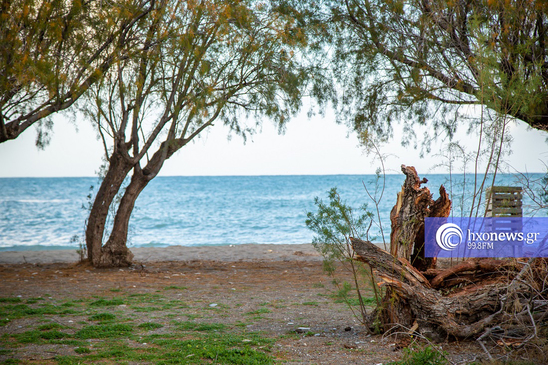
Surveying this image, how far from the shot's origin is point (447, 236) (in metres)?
5.01

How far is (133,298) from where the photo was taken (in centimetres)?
684

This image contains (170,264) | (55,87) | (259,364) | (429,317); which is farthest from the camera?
(170,264)

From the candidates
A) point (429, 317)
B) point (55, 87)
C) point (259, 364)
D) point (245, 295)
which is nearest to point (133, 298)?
point (245, 295)

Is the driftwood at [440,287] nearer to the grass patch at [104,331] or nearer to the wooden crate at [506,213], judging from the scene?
the wooden crate at [506,213]

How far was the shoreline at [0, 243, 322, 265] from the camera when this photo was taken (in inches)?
444

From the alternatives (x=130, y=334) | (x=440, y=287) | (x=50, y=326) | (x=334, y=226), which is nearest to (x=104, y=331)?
(x=130, y=334)

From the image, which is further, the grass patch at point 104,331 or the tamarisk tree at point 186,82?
the tamarisk tree at point 186,82

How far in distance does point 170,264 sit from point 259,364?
7.15 m

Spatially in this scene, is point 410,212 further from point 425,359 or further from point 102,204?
point 102,204

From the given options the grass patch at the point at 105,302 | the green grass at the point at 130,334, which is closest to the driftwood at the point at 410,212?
the green grass at the point at 130,334

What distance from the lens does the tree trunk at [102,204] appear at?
9438mm

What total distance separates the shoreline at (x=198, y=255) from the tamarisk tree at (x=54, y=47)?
15.0 feet

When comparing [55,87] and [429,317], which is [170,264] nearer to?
[55,87]

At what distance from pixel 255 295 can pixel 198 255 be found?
541 centimetres
